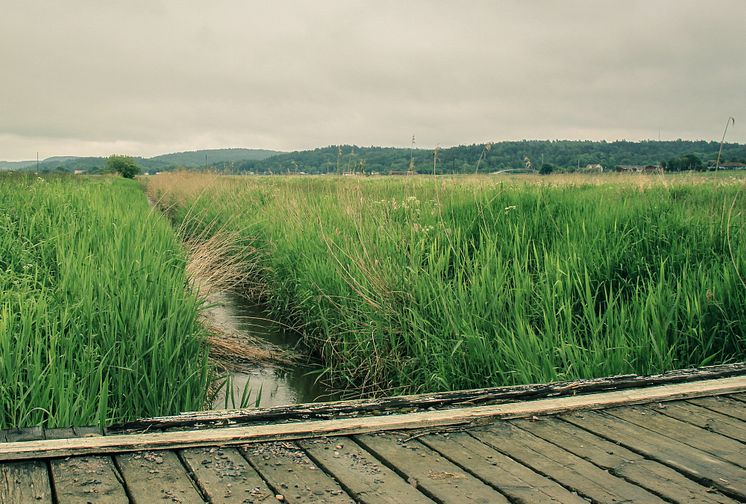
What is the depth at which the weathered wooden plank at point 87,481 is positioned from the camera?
191 centimetres

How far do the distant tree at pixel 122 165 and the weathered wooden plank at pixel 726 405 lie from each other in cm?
9653

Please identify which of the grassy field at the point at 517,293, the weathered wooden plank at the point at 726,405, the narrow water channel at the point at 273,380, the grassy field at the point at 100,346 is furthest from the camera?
the narrow water channel at the point at 273,380

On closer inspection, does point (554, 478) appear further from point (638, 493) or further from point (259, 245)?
point (259, 245)

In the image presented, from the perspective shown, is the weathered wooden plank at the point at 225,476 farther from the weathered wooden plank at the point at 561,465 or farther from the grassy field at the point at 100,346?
the grassy field at the point at 100,346

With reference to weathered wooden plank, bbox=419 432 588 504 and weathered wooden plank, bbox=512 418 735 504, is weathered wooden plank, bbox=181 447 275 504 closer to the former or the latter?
weathered wooden plank, bbox=419 432 588 504

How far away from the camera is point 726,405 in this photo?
2.77 meters

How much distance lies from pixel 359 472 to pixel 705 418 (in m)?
1.49

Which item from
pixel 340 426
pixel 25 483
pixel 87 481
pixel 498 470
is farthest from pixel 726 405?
pixel 25 483

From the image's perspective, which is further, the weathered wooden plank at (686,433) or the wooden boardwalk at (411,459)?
the weathered wooden plank at (686,433)

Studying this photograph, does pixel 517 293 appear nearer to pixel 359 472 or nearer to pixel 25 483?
pixel 359 472

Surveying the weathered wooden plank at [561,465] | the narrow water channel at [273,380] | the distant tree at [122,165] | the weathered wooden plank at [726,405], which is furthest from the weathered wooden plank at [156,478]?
the distant tree at [122,165]

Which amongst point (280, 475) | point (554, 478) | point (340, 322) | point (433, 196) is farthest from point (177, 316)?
point (433, 196)

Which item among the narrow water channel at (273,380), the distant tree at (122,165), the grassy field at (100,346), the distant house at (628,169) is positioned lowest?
the narrow water channel at (273,380)

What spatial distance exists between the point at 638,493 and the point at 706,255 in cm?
408
